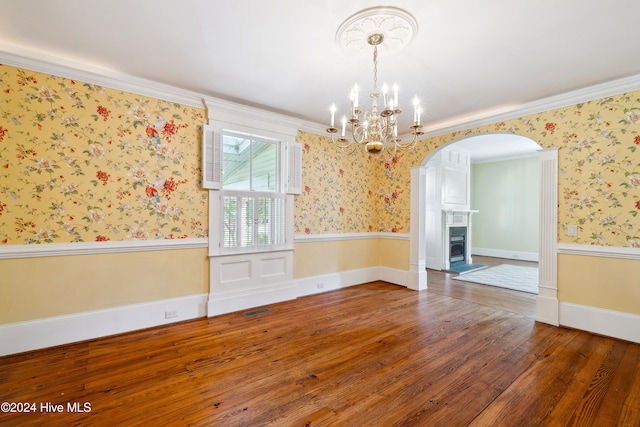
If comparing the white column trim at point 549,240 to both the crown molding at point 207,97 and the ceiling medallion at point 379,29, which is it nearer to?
the crown molding at point 207,97

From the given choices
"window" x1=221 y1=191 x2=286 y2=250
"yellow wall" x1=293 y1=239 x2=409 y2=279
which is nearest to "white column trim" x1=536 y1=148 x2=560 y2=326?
"yellow wall" x1=293 y1=239 x2=409 y2=279

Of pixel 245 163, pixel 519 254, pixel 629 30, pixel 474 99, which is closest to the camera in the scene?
pixel 629 30

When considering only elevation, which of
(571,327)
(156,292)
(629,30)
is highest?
(629,30)

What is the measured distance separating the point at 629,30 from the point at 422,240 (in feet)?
10.4

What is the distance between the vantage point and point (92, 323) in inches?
107

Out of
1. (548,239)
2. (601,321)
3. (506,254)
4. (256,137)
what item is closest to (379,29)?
(256,137)

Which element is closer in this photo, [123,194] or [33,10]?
[33,10]

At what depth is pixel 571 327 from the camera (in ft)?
10.1

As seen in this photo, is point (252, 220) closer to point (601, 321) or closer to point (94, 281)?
point (94, 281)

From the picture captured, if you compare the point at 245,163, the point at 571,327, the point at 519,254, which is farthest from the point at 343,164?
the point at 519,254

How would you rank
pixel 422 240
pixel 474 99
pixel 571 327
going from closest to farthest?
1. pixel 571 327
2. pixel 474 99
3. pixel 422 240

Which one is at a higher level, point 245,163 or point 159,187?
point 245,163

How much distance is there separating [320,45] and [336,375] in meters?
2.70

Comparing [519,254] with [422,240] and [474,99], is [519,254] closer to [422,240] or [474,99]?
[422,240]
